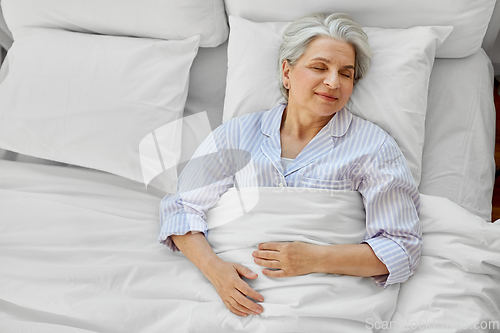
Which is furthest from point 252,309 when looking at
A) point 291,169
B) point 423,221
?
point 423,221

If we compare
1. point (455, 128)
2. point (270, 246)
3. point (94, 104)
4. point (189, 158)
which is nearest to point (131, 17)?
point (94, 104)

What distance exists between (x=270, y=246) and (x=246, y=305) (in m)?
0.16

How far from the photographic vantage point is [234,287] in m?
1.07

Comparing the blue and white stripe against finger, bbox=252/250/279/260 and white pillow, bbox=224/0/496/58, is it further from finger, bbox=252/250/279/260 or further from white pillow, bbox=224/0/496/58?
white pillow, bbox=224/0/496/58

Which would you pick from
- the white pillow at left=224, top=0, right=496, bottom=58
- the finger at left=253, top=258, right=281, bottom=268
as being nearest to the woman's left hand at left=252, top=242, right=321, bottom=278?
the finger at left=253, top=258, right=281, bottom=268

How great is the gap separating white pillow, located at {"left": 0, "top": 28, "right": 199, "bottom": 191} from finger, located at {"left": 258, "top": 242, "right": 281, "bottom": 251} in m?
0.39

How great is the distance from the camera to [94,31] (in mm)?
1546

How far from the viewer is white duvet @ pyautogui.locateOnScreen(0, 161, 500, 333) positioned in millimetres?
1029

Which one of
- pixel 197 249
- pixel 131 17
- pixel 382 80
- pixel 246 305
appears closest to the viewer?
pixel 246 305

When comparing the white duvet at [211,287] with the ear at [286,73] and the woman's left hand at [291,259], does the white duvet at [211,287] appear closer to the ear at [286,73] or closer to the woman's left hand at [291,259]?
the woman's left hand at [291,259]

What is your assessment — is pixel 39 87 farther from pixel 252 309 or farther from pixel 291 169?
pixel 252 309

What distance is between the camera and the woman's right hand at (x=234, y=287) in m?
1.04

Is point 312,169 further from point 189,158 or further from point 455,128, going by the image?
point 455,128

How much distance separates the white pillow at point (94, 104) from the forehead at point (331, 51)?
1.58 ft
